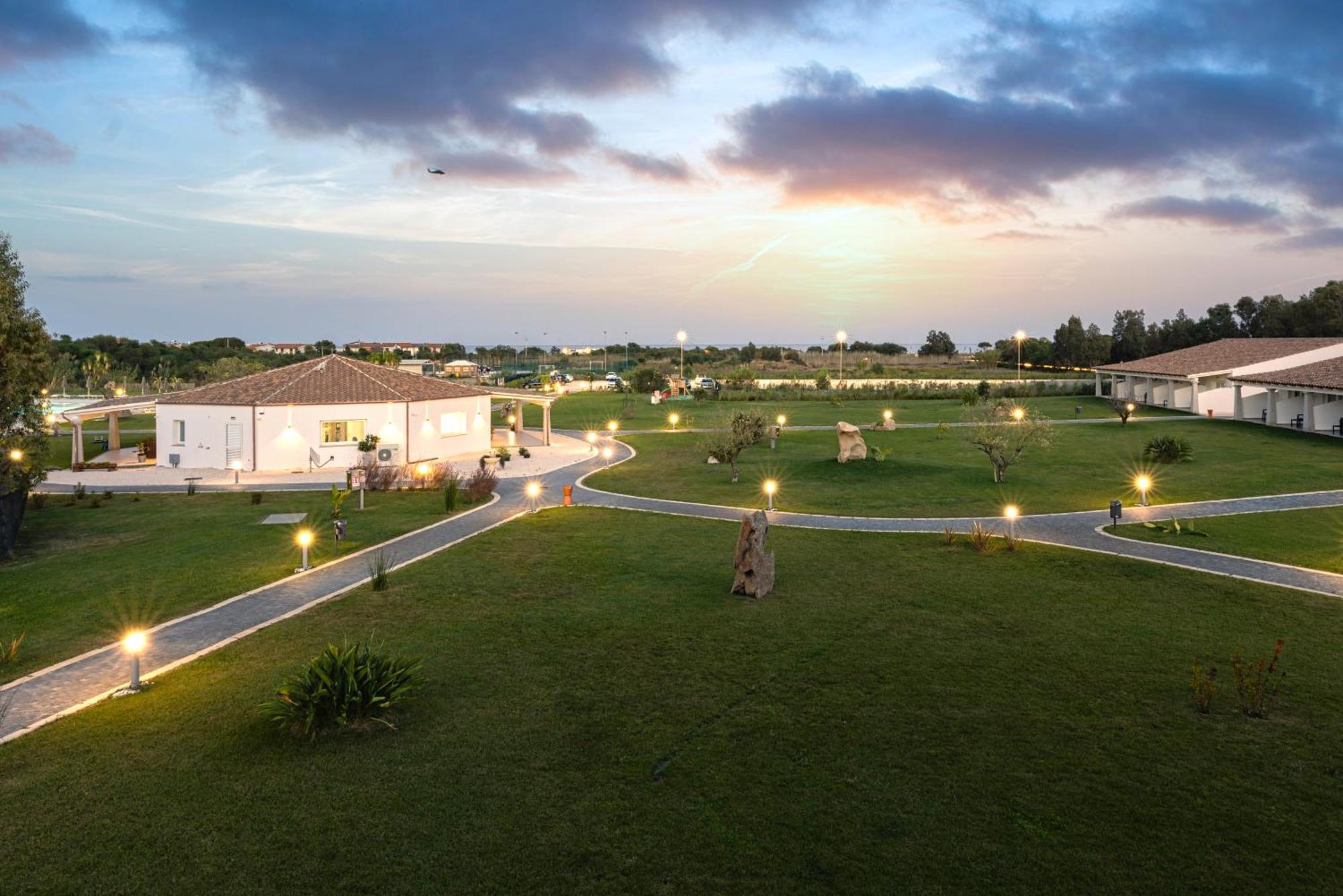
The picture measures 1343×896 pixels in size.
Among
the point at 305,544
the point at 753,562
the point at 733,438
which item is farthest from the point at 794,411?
the point at 305,544

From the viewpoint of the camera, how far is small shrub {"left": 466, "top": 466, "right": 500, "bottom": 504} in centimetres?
2362

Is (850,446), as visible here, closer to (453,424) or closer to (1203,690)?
(453,424)

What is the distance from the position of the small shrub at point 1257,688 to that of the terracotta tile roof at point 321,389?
28521 mm

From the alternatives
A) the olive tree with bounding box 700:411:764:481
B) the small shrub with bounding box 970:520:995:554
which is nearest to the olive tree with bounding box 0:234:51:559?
the olive tree with bounding box 700:411:764:481

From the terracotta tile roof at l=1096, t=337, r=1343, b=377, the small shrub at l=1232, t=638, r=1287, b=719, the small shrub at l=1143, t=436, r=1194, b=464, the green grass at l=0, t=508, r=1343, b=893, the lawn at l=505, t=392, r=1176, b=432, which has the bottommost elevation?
the green grass at l=0, t=508, r=1343, b=893

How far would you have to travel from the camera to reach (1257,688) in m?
8.97

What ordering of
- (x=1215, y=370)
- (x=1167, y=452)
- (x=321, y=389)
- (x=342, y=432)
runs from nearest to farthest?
(x=1167, y=452) → (x=342, y=432) → (x=321, y=389) → (x=1215, y=370)

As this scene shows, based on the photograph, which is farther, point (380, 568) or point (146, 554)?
point (146, 554)

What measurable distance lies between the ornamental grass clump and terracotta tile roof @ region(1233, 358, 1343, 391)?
1585 inches

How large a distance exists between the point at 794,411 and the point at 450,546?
1538 inches

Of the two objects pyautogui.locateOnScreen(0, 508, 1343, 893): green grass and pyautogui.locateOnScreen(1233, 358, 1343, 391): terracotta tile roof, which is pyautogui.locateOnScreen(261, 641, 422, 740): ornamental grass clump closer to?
pyautogui.locateOnScreen(0, 508, 1343, 893): green grass

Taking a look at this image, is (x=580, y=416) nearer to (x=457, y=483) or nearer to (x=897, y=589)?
(x=457, y=483)

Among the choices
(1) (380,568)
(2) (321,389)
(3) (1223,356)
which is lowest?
(1) (380,568)

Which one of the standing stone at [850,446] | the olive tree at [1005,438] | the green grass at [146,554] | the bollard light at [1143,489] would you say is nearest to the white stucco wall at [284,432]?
the green grass at [146,554]
